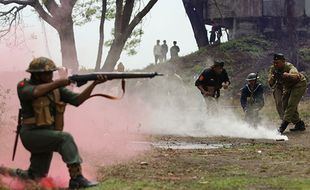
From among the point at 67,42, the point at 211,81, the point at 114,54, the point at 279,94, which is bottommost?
the point at 279,94

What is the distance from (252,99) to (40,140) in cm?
963

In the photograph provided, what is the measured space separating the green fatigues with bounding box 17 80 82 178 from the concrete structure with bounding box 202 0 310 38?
29865 millimetres

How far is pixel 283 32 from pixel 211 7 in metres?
4.71

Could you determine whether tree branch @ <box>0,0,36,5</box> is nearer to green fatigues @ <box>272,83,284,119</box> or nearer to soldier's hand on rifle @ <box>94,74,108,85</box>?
green fatigues @ <box>272,83,284,119</box>

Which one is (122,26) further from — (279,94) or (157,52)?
(157,52)

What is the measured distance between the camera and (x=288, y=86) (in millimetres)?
14945

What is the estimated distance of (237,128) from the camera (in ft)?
49.9

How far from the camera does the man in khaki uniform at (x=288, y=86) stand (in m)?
14.4

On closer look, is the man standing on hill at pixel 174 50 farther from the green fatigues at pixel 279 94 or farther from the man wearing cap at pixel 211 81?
the green fatigues at pixel 279 94

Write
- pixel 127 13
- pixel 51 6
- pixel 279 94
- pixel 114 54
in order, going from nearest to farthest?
pixel 279 94 < pixel 114 54 < pixel 127 13 < pixel 51 6

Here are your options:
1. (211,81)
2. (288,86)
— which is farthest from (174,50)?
(288,86)

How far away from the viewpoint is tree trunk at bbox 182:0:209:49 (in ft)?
124

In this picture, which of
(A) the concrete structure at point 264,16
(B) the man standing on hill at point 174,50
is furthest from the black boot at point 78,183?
(B) the man standing on hill at point 174,50

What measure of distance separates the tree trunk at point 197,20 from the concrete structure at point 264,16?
37.4 inches
